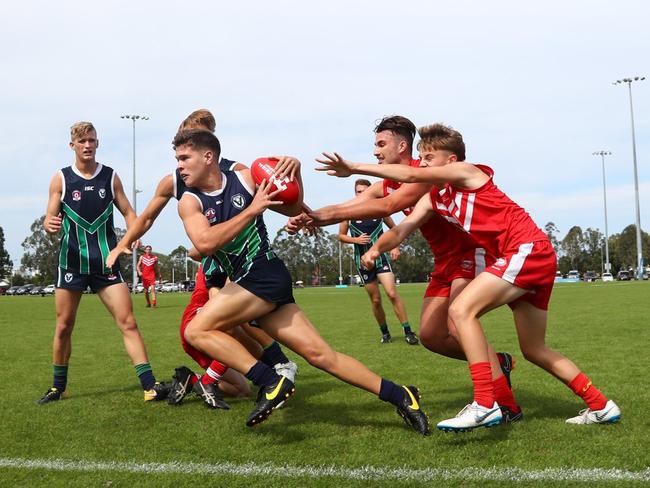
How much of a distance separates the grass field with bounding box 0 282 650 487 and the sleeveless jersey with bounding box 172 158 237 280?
3.87ft

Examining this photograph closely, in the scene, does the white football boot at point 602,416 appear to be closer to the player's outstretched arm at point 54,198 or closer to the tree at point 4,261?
the player's outstretched arm at point 54,198

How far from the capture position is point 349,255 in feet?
452

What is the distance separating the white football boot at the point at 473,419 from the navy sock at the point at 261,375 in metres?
Result: 1.11

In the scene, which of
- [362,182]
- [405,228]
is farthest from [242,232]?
[362,182]

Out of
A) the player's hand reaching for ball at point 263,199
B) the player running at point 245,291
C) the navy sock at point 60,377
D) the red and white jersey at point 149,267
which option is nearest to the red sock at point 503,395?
the player running at point 245,291

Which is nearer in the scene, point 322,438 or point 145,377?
point 322,438

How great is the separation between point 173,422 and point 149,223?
6.07ft

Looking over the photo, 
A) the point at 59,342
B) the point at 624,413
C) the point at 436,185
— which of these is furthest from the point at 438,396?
the point at 59,342

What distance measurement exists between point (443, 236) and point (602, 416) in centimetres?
186

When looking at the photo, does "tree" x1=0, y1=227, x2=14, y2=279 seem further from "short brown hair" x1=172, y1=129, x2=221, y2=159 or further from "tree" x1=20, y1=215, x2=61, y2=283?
"short brown hair" x1=172, y1=129, x2=221, y2=159

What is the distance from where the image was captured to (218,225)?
178 inches

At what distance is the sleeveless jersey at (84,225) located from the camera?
6621 mm

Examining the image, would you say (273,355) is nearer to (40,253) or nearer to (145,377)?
(145,377)

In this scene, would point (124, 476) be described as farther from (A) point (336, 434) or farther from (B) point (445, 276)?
(B) point (445, 276)
